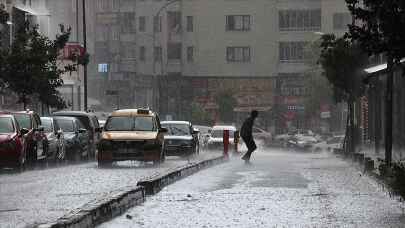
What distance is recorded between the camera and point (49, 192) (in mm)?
20047

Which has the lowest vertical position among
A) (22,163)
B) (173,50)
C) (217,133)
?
(217,133)

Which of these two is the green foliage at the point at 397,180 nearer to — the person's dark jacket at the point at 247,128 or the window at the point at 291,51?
the person's dark jacket at the point at 247,128

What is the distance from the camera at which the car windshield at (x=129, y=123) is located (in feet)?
115

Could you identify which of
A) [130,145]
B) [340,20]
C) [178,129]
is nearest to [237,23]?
[340,20]

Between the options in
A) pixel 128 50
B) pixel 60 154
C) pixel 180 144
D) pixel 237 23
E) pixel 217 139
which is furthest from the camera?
pixel 128 50

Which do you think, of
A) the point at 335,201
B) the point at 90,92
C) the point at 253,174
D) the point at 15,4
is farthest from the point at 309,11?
the point at 335,201

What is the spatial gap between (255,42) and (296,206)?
90452 mm

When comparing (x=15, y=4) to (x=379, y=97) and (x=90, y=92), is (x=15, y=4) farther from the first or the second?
(x=90, y=92)

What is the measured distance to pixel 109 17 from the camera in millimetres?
114125

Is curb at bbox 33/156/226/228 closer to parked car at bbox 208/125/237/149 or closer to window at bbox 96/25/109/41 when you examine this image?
parked car at bbox 208/125/237/149

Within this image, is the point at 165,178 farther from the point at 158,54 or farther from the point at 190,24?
the point at 158,54

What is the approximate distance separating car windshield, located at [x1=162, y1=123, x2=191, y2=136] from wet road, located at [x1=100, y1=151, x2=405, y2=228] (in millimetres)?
22655

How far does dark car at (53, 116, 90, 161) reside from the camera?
4012 centimetres

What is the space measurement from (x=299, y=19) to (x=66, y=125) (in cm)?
6772
